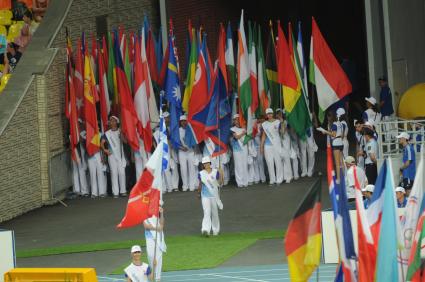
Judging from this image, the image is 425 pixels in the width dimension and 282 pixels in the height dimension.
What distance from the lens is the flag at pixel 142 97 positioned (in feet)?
109

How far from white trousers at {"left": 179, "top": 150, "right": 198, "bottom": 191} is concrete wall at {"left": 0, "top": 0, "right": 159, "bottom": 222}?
2.86 m

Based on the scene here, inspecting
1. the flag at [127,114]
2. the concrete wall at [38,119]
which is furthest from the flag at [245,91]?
the concrete wall at [38,119]

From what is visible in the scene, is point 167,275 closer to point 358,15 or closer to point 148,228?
point 148,228

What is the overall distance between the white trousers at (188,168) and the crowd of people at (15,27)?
15.4 feet

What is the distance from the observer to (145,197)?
21594mm

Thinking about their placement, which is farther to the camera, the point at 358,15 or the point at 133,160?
the point at 358,15

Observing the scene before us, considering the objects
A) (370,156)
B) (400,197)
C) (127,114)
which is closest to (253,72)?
(127,114)

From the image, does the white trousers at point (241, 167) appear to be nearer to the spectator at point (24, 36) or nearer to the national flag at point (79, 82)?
the national flag at point (79, 82)

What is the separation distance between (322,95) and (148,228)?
36.2ft

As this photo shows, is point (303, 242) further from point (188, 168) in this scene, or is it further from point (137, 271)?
point (188, 168)

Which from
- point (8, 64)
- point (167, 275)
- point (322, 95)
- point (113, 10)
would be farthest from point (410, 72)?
point (167, 275)

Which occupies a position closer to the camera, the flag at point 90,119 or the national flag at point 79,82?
the flag at point 90,119

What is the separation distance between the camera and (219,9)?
41.3 m

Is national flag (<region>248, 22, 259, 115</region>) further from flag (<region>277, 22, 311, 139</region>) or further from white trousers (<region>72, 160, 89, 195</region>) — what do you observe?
white trousers (<region>72, 160, 89, 195</region>)
